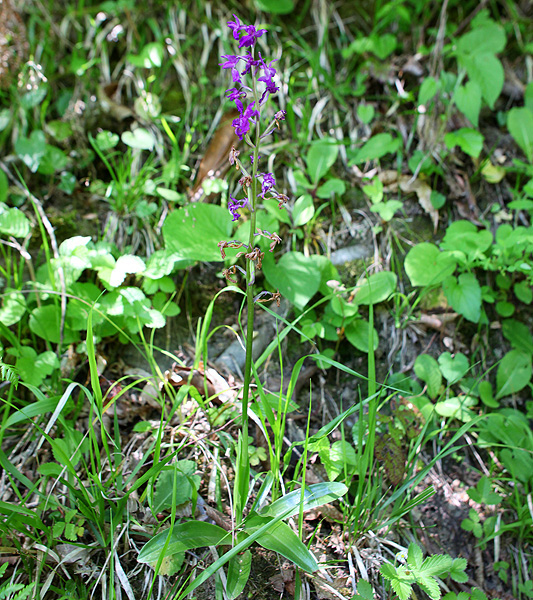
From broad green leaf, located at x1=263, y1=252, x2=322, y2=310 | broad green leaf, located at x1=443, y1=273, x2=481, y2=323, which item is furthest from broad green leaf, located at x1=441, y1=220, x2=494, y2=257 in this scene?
broad green leaf, located at x1=263, y1=252, x2=322, y2=310

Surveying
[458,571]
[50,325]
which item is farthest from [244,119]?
[458,571]

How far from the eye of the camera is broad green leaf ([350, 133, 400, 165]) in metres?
2.58

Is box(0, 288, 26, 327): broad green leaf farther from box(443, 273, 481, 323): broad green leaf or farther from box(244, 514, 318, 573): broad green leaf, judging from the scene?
box(443, 273, 481, 323): broad green leaf

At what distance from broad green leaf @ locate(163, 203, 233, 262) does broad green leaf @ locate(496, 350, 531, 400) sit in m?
1.52

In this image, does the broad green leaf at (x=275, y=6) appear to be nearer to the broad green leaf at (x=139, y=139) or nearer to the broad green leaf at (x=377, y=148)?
the broad green leaf at (x=377, y=148)

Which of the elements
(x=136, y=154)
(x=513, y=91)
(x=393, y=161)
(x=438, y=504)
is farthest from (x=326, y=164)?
(x=438, y=504)

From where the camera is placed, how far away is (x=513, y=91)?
2955 millimetres

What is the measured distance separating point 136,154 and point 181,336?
113cm

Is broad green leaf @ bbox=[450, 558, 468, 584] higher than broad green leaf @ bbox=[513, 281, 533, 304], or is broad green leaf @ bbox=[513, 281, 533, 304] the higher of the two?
broad green leaf @ bbox=[513, 281, 533, 304]

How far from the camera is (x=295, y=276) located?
2146 mm

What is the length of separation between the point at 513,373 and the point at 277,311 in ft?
4.02

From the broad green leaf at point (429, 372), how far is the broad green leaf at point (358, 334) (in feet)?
0.79

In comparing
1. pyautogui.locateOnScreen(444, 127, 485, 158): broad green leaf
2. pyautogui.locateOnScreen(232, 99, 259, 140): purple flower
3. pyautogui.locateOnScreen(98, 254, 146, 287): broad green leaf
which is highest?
pyautogui.locateOnScreen(232, 99, 259, 140): purple flower

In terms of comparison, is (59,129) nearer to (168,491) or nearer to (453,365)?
(168,491)
